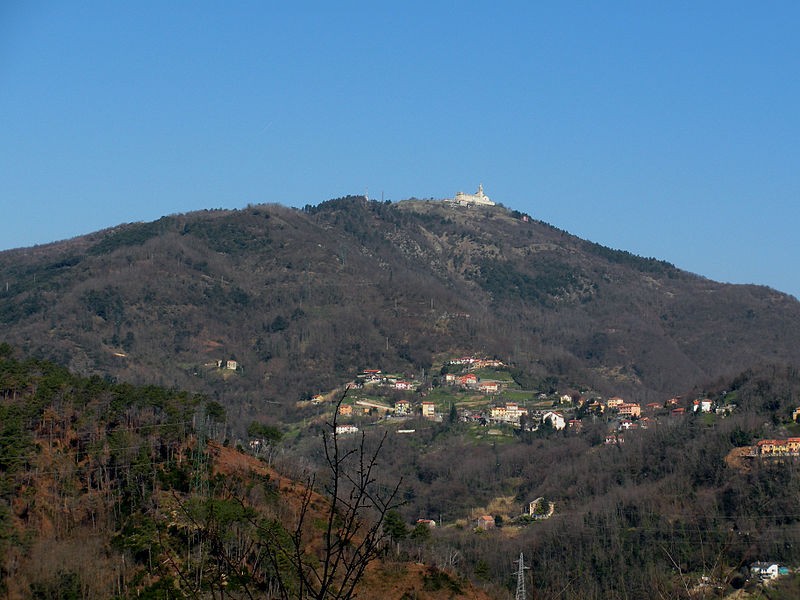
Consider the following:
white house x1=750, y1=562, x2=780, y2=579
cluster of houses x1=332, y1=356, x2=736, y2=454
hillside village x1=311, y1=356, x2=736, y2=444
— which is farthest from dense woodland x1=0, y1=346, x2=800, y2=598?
cluster of houses x1=332, y1=356, x2=736, y2=454

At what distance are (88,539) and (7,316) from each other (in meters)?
85.7

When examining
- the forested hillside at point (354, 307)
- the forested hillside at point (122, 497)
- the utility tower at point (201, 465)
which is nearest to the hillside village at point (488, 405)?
the forested hillside at point (354, 307)

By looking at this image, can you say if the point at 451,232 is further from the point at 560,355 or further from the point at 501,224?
the point at 560,355

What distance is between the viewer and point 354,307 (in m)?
Answer: 124

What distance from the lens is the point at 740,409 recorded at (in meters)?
75.2

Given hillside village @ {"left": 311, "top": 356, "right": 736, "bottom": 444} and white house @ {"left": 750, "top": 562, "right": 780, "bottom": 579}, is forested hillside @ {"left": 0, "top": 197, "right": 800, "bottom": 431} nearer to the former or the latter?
hillside village @ {"left": 311, "top": 356, "right": 736, "bottom": 444}

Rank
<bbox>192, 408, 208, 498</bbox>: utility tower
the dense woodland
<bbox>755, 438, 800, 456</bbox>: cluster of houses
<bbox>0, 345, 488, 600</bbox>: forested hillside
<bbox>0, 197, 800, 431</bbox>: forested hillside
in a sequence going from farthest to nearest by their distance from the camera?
<bbox>0, 197, 800, 431</bbox>: forested hillside
<bbox>755, 438, 800, 456</bbox>: cluster of houses
<bbox>192, 408, 208, 498</bbox>: utility tower
the dense woodland
<bbox>0, 345, 488, 600</bbox>: forested hillside

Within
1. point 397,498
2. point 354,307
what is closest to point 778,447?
point 397,498

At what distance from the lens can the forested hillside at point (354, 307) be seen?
358 feet

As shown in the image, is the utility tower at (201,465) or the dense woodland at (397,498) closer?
the dense woodland at (397,498)

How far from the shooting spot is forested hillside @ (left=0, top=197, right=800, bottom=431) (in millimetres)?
109250

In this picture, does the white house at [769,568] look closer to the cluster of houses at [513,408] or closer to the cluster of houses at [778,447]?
the cluster of houses at [778,447]

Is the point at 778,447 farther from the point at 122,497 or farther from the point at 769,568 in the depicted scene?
the point at 122,497

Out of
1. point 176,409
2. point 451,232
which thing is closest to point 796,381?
point 176,409
